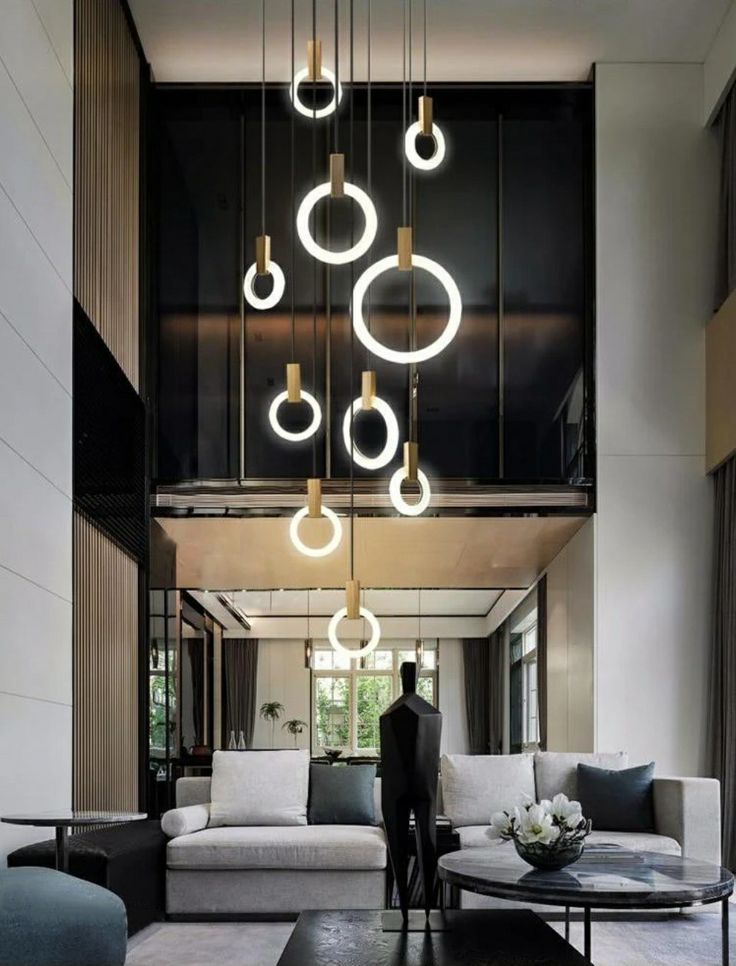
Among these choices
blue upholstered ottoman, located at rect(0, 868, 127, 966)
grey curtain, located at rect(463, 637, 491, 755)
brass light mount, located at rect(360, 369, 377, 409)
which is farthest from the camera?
grey curtain, located at rect(463, 637, 491, 755)

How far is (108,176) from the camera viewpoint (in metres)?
8.23

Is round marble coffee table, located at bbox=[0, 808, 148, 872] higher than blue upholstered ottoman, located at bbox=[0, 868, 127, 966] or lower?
higher

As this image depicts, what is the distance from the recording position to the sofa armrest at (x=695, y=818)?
6.80 m

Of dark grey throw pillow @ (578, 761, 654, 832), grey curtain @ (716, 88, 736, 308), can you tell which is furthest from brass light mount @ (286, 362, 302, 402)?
grey curtain @ (716, 88, 736, 308)

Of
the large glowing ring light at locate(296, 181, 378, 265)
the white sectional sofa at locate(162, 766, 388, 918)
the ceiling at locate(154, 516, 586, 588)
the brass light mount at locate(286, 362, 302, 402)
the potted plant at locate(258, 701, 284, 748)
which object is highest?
the large glowing ring light at locate(296, 181, 378, 265)

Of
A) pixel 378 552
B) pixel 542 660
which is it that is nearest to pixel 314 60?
pixel 378 552

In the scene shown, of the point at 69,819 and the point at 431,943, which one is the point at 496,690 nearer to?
the point at 69,819

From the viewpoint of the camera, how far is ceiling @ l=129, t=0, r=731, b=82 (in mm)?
8938

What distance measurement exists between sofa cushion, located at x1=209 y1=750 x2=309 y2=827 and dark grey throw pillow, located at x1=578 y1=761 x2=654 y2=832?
61.6 inches

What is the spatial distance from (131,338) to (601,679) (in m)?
4.00

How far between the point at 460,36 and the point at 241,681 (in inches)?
530

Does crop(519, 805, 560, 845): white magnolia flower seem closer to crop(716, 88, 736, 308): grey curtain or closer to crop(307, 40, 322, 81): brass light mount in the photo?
crop(307, 40, 322, 81): brass light mount

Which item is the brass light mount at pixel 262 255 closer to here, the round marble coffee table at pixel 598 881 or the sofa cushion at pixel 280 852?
the round marble coffee table at pixel 598 881

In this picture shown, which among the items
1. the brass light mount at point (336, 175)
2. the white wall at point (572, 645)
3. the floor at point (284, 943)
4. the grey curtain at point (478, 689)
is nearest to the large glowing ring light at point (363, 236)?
the brass light mount at point (336, 175)
